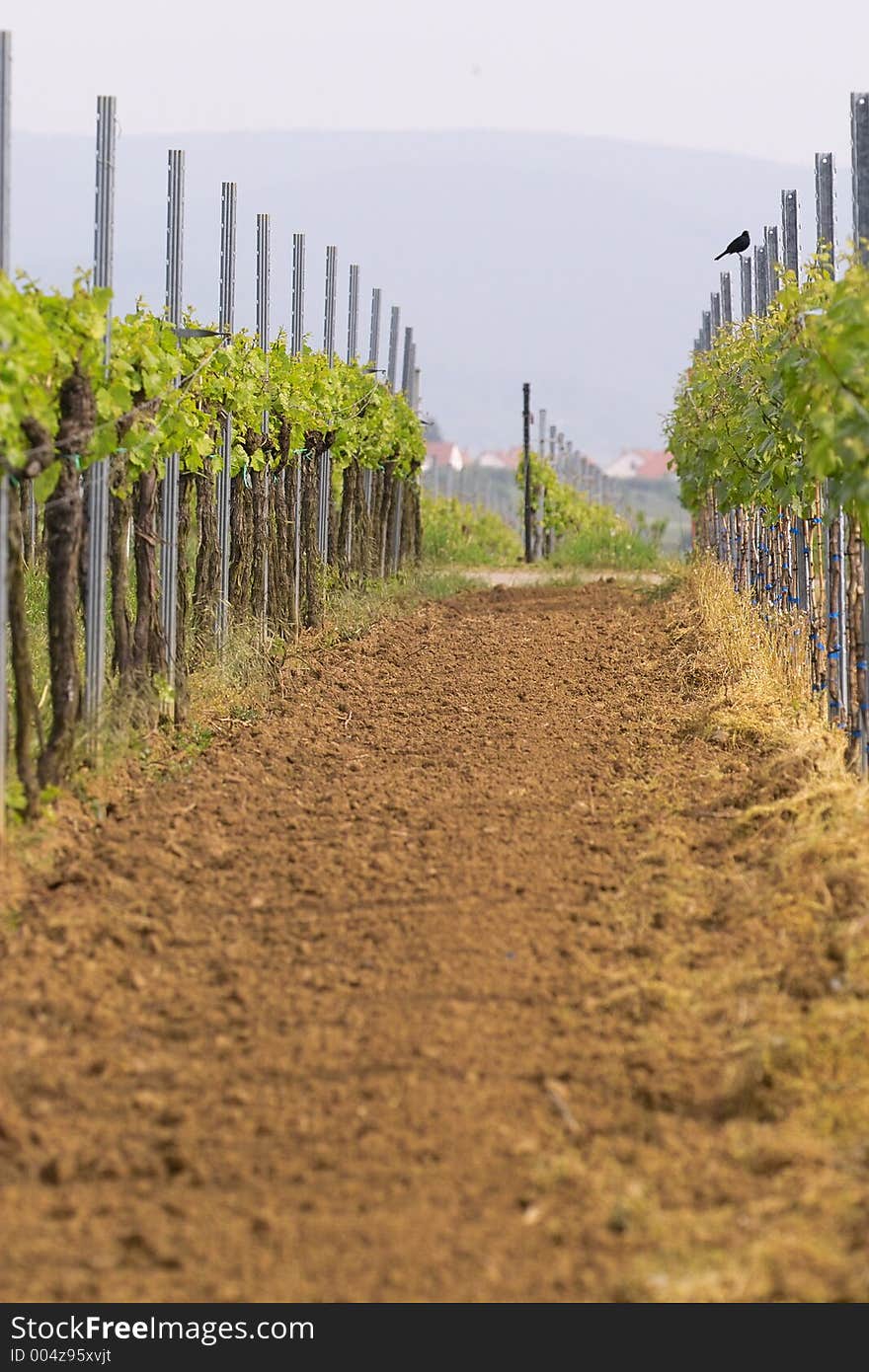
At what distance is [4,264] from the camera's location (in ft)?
21.0

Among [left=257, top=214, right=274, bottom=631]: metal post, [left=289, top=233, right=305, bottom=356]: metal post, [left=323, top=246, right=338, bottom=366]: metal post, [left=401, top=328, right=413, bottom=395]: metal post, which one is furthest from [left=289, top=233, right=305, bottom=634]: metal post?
[left=401, top=328, right=413, bottom=395]: metal post

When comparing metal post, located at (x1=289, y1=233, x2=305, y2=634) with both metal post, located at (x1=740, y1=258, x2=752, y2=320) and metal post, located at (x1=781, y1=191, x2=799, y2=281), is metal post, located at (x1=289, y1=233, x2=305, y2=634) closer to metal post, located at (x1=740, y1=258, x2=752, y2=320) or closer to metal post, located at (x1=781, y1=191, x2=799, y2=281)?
metal post, located at (x1=781, y1=191, x2=799, y2=281)

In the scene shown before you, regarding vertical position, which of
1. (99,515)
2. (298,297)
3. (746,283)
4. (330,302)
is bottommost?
(99,515)

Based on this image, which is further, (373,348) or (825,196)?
(373,348)

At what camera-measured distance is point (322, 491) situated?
1503 centimetres

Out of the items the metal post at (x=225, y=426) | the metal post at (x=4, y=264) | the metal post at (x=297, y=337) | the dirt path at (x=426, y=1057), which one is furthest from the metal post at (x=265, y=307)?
the metal post at (x=4, y=264)

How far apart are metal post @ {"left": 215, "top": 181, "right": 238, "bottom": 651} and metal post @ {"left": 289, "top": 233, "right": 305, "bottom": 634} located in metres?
1.37

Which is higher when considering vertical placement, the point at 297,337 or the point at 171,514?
the point at 297,337

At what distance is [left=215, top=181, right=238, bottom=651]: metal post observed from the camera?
36.2 ft

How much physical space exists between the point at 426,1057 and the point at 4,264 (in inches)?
140

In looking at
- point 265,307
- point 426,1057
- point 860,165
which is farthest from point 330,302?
point 426,1057

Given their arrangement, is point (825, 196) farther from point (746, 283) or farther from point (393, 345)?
point (393, 345)

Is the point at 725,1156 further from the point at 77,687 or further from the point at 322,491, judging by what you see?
the point at 322,491
